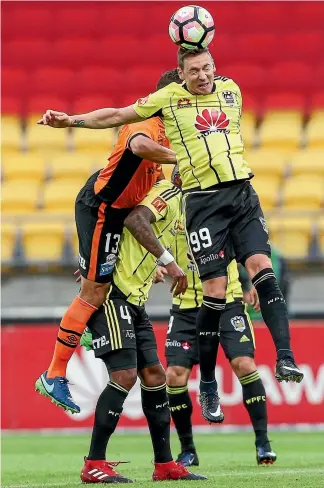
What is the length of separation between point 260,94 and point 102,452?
13308mm

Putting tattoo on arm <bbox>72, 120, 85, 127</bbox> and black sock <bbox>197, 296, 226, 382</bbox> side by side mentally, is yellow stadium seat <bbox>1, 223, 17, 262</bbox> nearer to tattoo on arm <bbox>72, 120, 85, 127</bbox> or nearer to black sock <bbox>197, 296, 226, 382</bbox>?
black sock <bbox>197, 296, 226, 382</bbox>

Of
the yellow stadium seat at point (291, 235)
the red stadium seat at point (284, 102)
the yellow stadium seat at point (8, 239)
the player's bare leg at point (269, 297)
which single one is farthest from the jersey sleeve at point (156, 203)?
the red stadium seat at point (284, 102)

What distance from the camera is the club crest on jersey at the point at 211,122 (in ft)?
25.1

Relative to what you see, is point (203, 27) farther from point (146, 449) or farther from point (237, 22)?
point (237, 22)

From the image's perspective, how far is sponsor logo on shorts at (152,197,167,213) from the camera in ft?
27.0

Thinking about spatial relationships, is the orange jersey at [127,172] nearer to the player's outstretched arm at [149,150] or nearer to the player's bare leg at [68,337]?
the player's outstretched arm at [149,150]

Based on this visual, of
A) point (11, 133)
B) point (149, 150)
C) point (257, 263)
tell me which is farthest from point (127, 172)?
point (11, 133)

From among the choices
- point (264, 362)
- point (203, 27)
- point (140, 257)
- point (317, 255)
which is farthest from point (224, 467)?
point (317, 255)

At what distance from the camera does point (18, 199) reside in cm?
1694

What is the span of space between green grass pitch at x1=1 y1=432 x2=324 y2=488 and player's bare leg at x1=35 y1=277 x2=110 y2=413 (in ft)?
2.01

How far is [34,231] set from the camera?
15.3 m

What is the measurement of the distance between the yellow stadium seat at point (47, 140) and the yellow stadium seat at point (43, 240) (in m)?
3.28

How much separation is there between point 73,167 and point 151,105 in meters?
9.90

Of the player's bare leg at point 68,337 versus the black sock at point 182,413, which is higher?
the player's bare leg at point 68,337
